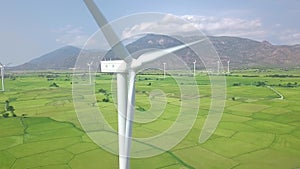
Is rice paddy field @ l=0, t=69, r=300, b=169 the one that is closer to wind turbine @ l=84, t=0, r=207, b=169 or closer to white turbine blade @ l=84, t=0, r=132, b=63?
wind turbine @ l=84, t=0, r=207, b=169

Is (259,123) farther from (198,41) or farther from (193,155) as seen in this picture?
(198,41)

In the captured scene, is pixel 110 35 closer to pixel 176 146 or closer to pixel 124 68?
pixel 124 68

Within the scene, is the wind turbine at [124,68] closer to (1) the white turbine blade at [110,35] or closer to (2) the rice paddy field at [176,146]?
(1) the white turbine blade at [110,35]

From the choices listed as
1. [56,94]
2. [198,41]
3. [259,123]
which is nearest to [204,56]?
[198,41]

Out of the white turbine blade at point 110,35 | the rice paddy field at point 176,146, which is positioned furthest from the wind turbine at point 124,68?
the rice paddy field at point 176,146

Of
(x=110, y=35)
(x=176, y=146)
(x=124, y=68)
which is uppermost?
(x=110, y=35)

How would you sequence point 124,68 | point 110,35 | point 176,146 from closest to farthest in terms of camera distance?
point 110,35 < point 124,68 < point 176,146

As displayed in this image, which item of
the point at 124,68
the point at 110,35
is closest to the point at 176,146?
the point at 124,68

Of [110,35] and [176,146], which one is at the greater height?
[110,35]
